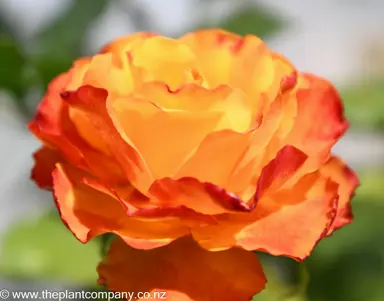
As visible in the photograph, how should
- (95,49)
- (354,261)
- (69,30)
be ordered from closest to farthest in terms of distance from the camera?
(354,261) → (69,30) → (95,49)

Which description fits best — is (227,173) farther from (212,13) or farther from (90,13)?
(212,13)

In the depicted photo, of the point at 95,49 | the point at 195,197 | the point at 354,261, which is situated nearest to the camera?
the point at 195,197

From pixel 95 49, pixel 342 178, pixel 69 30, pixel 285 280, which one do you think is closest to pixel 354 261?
pixel 285 280

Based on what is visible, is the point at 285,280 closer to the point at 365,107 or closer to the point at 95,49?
the point at 365,107

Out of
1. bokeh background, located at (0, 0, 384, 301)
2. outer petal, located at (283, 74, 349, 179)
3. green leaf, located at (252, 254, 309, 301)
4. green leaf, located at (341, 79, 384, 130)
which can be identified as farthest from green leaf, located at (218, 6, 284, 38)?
outer petal, located at (283, 74, 349, 179)

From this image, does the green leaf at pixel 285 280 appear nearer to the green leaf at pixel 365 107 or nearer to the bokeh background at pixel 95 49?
the bokeh background at pixel 95 49

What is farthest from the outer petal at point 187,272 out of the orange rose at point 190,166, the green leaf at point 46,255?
the green leaf at point 46,255

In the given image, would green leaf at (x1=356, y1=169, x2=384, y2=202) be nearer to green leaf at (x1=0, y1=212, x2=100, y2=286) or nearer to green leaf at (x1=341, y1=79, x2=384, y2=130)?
green leaf at (x1=341, y1=79, x2=384, y2=130)

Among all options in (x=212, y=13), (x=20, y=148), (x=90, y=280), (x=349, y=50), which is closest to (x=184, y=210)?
(x=90, y=280)
